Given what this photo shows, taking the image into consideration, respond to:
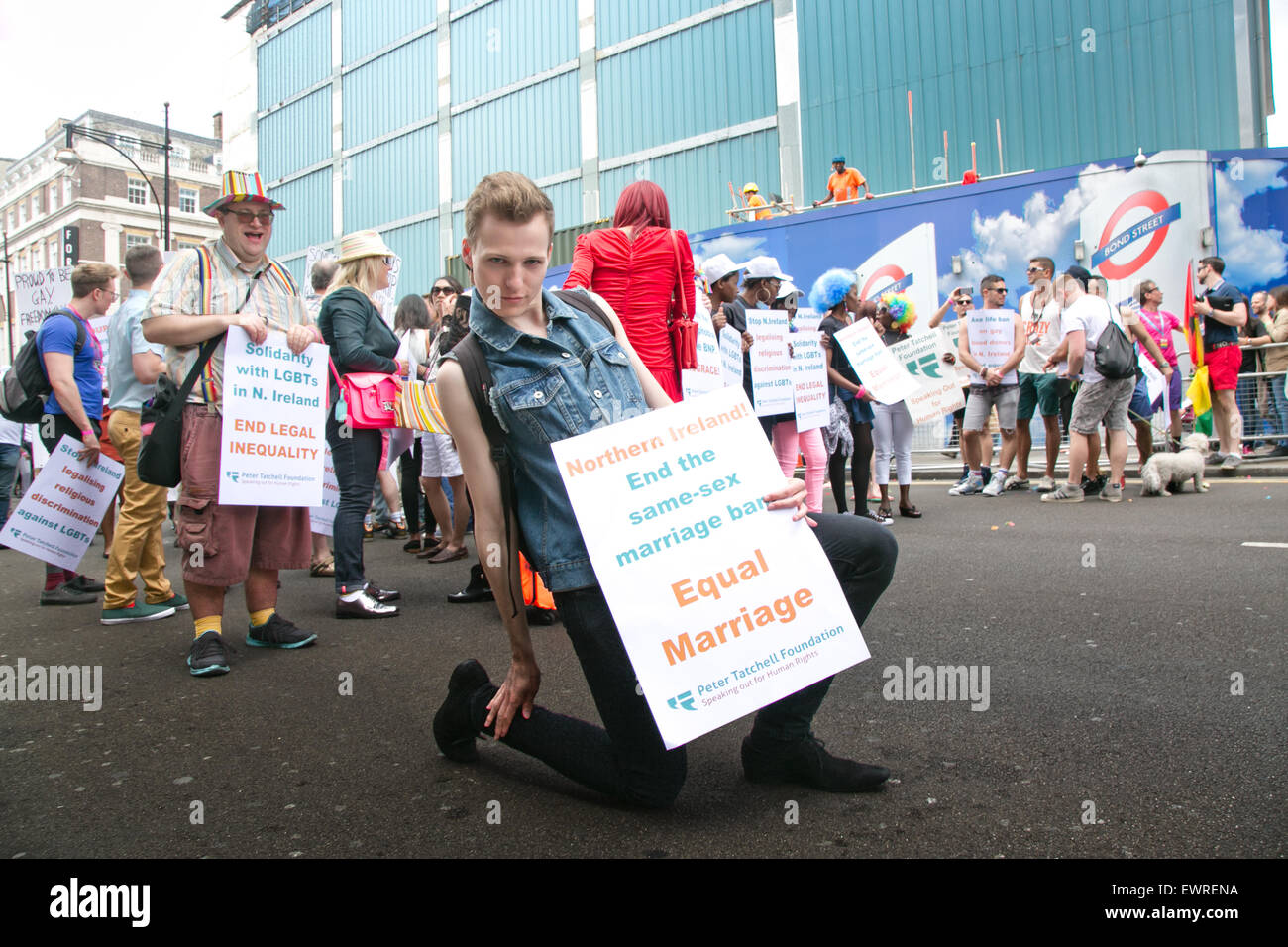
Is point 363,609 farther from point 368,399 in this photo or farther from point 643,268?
point 643,268

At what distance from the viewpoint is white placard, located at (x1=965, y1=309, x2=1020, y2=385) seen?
364 inches

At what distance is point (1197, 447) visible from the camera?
912 cm

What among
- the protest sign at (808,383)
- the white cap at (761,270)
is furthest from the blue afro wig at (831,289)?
the white cap at (761,270)

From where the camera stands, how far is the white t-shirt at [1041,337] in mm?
9000

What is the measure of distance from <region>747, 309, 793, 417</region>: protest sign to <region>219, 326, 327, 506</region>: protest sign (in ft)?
10.0

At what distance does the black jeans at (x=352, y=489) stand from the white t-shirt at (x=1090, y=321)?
603 centimetres

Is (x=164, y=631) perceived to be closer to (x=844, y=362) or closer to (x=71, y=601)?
(x=71, y=601)

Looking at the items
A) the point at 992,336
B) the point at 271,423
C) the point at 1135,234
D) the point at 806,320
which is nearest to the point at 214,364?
the point at 271,423

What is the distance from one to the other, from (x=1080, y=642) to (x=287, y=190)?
38.7 metres

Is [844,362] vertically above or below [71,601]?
above

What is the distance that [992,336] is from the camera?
928 centimetres

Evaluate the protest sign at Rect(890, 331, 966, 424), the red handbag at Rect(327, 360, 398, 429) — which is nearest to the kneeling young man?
the red handbag at Rect(327, 360, 398, 429)

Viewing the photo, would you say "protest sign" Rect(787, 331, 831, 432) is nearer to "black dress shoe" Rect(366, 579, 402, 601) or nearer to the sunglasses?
"black dress shoe" Rect(366, 579, 402, 601)
